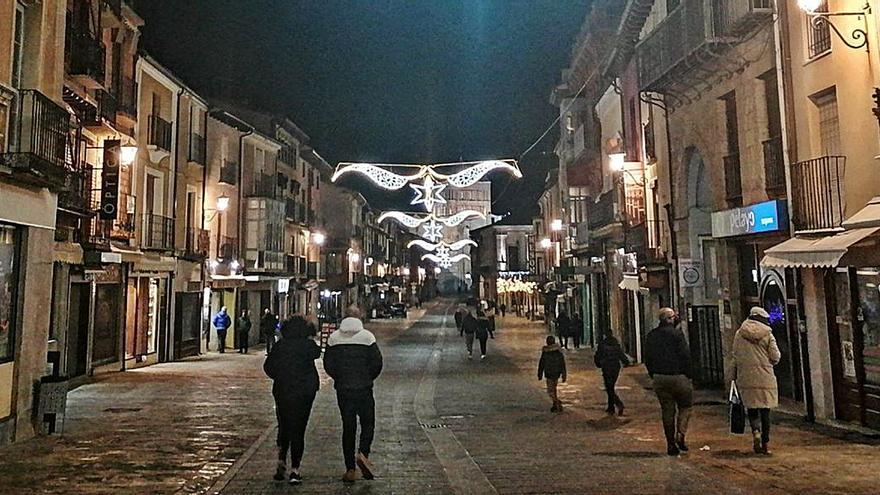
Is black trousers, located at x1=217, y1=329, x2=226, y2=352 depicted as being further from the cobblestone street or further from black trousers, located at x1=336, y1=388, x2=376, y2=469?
black trousers, located at x1=336, y1=388, x2=376, y2=469

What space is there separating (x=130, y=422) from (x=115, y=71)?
12141 mm

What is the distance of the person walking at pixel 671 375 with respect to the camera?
925 centimetres

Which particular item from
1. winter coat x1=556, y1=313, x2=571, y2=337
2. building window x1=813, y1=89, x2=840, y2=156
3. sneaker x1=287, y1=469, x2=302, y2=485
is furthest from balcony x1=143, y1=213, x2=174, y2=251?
building window x1=813, y1=89, x2=840, y2=156

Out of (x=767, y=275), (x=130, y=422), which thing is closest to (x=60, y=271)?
(x=130, y=422)

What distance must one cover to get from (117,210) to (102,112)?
114 inches

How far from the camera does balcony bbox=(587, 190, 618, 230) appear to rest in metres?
24.9

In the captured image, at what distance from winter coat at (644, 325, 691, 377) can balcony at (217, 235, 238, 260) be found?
78.8 feet

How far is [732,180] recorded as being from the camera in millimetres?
15281

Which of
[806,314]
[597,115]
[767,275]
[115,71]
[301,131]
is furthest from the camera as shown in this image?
[301,131]

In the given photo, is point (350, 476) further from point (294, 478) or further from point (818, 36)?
point (818, 36)

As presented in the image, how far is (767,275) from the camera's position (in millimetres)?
13836

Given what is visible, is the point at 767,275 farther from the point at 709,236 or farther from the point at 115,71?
the point at 115,71

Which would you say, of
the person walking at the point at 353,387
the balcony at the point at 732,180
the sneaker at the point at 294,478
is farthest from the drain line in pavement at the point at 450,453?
the balcony at the point at 732,180

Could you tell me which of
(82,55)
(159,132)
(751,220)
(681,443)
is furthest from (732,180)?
(159,132)
